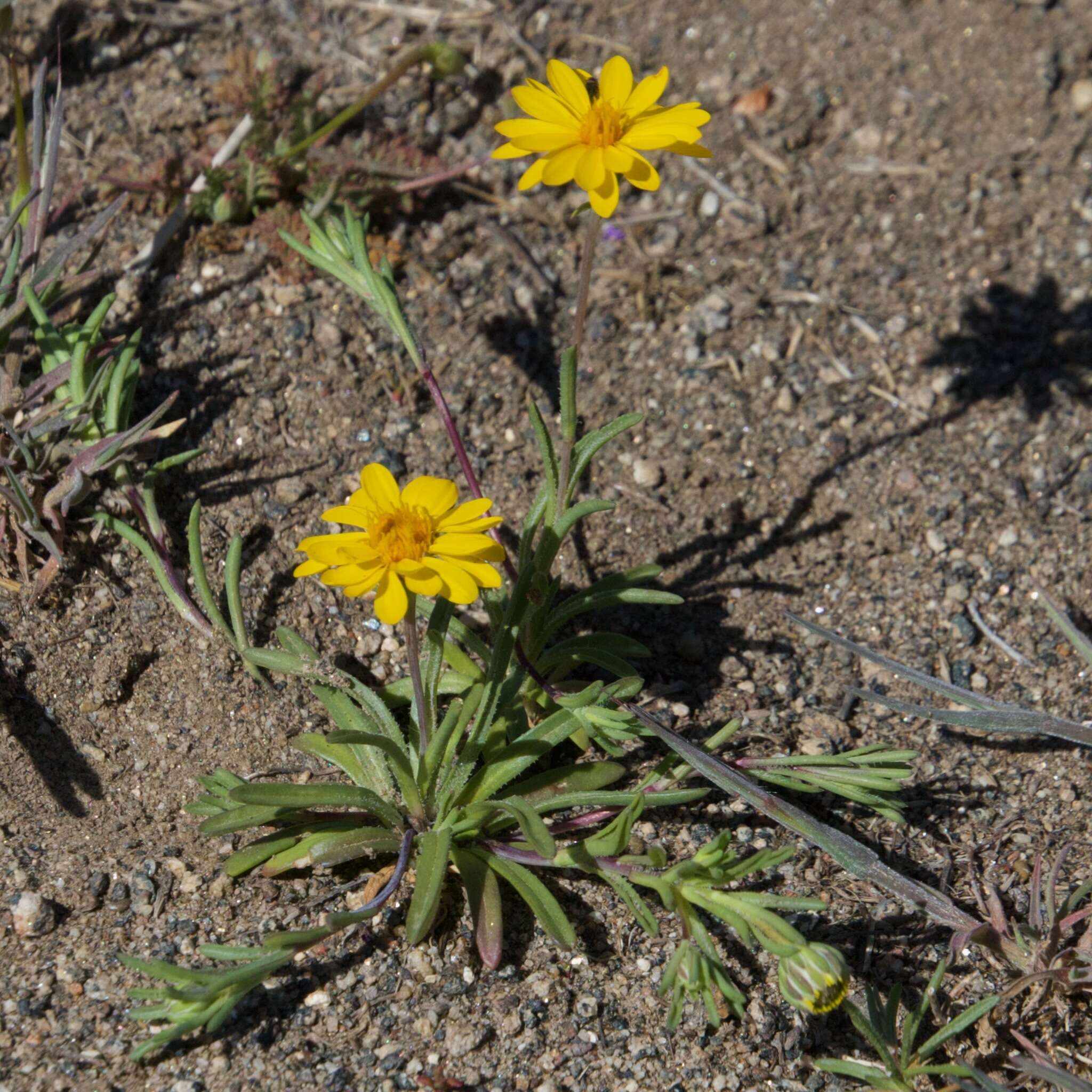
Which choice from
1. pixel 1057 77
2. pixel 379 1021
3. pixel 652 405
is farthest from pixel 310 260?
pixel 1057 77

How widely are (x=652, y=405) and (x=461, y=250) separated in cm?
83

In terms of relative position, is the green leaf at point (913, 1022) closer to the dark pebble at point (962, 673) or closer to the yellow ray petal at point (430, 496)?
the dark pebble at point (962, 673)

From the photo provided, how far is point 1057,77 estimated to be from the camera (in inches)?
152

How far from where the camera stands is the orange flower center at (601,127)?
2250 millimetres

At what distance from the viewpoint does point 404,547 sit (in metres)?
1.96

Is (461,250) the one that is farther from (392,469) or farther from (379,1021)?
(379,1021)

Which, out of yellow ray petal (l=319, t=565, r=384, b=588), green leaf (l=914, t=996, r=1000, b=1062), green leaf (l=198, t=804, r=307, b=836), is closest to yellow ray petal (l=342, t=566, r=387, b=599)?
yellow ray petal (l=319, t=565, r=384, b=588)

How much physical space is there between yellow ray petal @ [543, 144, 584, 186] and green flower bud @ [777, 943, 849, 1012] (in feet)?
4.78

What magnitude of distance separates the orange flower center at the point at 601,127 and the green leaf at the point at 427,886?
1.44 metres

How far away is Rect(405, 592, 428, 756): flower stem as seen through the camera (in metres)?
2.07

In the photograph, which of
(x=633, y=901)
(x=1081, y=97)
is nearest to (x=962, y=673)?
(x=633, y=901)

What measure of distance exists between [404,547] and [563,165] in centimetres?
82

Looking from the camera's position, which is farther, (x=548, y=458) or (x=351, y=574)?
(x=548, y=458)

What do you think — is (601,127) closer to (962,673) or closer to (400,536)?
(400,536)
